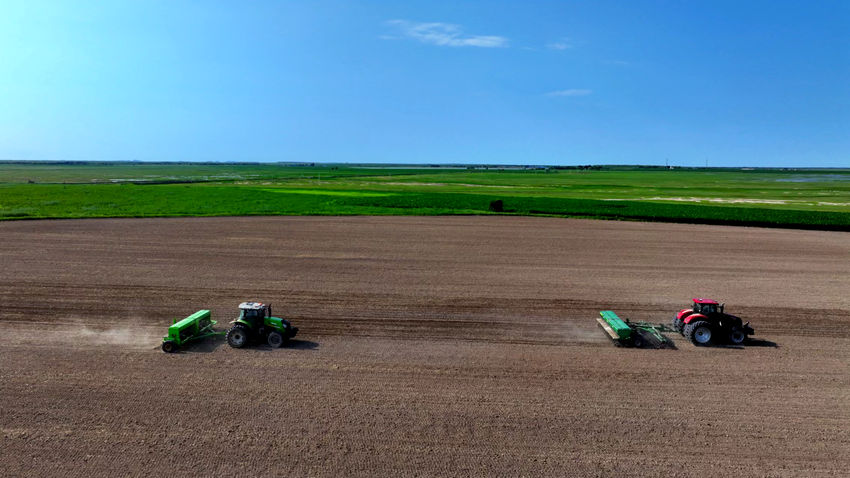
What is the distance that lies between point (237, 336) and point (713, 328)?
52.9 ft

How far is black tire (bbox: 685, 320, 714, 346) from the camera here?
17.0 m

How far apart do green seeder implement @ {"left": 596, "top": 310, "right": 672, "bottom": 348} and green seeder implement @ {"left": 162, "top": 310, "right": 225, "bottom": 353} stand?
44.8 feet

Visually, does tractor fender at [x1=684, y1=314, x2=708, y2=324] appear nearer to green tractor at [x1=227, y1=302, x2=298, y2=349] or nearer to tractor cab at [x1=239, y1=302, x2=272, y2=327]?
green tractor at [x1=227, y1=302, x2=298, y2=349]

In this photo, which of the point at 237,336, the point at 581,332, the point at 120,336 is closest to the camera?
the point at 237,336

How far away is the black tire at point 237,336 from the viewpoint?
16188 mm

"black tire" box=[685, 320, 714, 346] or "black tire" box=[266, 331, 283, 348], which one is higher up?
"black tire" box=[685, 320, 714, 346]

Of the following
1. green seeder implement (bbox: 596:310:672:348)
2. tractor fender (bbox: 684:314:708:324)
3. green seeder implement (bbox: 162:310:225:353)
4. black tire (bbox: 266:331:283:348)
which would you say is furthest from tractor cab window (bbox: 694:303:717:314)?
green seeder implement (bbox: 162:310:225:353)

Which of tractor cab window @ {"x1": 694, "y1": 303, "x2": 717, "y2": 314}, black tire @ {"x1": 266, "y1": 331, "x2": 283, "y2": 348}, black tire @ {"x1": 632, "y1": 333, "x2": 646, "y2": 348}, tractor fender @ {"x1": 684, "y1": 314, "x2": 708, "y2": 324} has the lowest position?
black tire @ {"x1": 266, "y1": 331, "x2": 283, "y2": 348}

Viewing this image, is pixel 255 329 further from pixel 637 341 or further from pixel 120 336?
pixel 637 341

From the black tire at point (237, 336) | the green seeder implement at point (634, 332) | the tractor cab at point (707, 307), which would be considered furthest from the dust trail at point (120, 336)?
the tractor cab at point (707, 307)

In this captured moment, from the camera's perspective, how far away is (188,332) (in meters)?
16.4

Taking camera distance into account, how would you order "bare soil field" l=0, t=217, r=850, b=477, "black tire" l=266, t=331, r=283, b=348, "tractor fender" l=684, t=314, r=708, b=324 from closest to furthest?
"bare soil field" l=0, t=217, r=850, b=477 < "black tire" l=266, t=331, r=283, b=348 < "tractor fender" l=684, t=314, r=708, b=324

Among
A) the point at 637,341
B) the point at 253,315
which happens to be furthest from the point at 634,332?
the point at 253,315

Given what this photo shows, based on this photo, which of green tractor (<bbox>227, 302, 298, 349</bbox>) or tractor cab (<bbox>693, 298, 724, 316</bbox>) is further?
tractor cab (<bbox>693, 298, 724, 316</bbox>)
